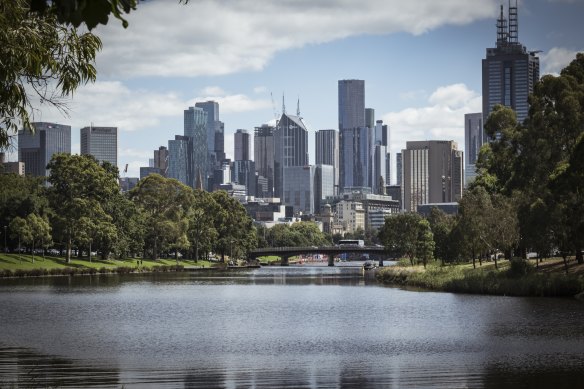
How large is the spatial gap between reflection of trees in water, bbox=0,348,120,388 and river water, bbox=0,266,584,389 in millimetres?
55

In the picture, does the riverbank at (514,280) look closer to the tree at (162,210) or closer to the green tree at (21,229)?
the green tree at (21,229)

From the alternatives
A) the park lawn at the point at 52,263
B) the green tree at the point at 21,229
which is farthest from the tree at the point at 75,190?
the green tree at the point at 21,229

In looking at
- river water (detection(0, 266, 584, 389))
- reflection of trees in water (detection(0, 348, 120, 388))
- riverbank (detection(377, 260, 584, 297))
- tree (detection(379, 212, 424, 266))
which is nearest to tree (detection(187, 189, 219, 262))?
tree (detection(379, 212, 424, 266))

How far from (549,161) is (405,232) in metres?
51.2

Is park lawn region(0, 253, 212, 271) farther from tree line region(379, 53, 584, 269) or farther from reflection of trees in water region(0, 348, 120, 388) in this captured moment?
reflection of trees in water region(0, 348, 120, 388)

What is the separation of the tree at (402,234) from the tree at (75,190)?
44.4m

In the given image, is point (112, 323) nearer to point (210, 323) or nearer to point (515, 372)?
point (210, 323)

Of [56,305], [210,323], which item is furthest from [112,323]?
[56,305]

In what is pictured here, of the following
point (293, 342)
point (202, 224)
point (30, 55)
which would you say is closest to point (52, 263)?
point (202, 224)

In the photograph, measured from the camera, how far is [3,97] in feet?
69.3

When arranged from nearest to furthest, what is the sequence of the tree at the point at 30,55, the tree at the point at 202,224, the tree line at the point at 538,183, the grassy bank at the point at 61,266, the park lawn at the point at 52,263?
the tree at the point at 30,55 → the tree line at the point at 538,183 → the grassy bank at the point at 61,266 → the park lawn at the point at 52,263 → the tree at the point at 202,224

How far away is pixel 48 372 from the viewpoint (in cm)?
3475

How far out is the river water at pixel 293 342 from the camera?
1342 inches

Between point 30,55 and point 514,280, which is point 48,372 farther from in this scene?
point 514,280
